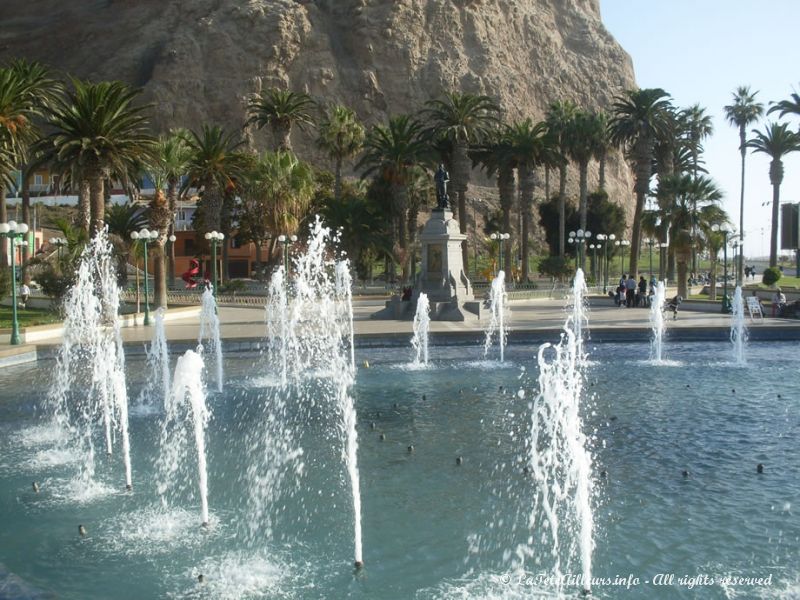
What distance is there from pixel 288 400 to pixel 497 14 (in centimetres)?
10882

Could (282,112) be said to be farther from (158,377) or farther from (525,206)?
(158,377)

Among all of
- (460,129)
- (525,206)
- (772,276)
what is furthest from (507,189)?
(772,276)

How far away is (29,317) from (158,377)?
49.4ft

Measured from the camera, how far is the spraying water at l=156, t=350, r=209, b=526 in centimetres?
859

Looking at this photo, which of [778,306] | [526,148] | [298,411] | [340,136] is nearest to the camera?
[298,411]

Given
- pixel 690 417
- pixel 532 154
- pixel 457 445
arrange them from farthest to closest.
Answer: pixel 532 154, pixel 690 417, pixel 457 445

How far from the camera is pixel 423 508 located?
8438mm

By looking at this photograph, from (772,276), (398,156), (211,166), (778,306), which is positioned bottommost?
(778,306)

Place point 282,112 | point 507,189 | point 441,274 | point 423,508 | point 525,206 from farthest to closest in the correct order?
point 525,206 → point 507,189 → point 282,112 → point 441,274 → point 423,508

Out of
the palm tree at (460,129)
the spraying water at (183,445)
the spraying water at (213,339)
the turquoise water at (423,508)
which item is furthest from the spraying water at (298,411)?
the palm tree at (460,129)

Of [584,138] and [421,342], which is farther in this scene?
[584,138]

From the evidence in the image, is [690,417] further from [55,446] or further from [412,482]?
[55,446]

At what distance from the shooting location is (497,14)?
374 feet

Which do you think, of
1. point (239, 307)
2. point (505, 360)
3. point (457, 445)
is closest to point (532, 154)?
point (239, 307)
